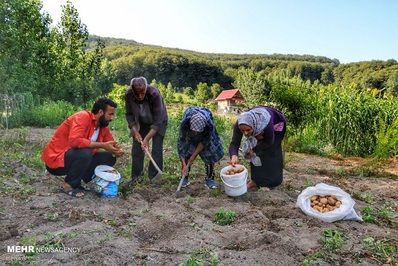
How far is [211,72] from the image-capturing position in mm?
72062

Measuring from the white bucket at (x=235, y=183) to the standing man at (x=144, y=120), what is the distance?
35.5 inches

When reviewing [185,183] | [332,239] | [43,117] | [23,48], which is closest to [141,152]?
[185,183]

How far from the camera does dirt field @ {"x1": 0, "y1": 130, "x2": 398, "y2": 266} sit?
241cm

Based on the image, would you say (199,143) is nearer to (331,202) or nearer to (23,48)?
(331,202)

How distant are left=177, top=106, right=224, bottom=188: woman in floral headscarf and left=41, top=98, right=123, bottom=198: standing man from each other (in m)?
0.77

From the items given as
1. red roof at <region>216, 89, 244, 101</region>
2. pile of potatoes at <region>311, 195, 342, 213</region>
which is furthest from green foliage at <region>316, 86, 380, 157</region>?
red roof at <region>216, 89, 244, 101</region>

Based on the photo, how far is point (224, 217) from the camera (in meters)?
A: 3.21

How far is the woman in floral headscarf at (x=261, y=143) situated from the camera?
12.3 feet

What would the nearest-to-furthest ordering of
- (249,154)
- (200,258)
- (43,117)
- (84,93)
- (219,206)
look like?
(200,258), (219,206), (249,154), (43,117), (84,93)

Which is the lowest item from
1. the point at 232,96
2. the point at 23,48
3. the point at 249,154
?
the point at 232,96

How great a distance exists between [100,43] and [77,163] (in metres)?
14.8

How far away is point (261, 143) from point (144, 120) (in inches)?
52.3

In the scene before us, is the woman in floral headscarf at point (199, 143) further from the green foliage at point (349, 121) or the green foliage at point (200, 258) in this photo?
the green foliage at point (349, 121)

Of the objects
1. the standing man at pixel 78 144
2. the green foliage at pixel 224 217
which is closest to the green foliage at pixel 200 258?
the green foliage at pixel 224 217
